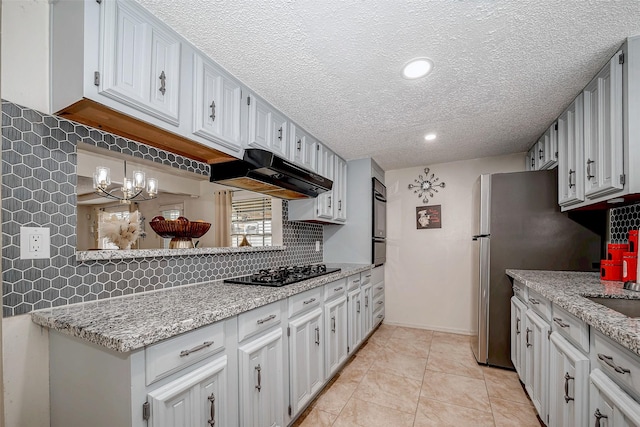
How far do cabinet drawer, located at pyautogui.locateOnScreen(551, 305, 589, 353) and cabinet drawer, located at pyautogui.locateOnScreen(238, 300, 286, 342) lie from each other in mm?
1460

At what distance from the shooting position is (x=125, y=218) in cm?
161

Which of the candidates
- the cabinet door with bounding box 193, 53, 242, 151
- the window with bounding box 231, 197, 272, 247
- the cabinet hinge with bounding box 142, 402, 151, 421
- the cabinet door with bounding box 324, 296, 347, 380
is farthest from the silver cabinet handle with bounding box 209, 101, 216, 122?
the cabinet door with bounding box 324, 296, 347, 380

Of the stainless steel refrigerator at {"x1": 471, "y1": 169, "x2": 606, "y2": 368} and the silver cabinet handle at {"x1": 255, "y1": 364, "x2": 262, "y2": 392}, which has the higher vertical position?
the stainless steel refrigerator at {"x1": 471, "y1": 169, "x2": 606, "y2": 368}

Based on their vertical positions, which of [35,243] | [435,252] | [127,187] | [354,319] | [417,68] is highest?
[417,68]

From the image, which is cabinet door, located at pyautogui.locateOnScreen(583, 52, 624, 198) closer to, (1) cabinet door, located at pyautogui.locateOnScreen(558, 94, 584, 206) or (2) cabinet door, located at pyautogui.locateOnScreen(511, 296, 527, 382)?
(1) cabinet door, located at pyautogui.locateOnScreen(558, 94, 584, 206)

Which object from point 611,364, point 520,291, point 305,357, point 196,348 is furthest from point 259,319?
point 520,291

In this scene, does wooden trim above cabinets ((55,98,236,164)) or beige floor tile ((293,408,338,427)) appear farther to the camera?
beige floor tile ((293,408,338,427))

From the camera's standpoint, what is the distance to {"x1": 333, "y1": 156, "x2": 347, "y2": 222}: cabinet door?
10.9 feet

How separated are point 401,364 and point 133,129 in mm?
2858

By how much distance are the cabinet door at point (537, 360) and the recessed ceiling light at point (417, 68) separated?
1691mm

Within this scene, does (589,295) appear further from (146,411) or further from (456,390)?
(146,411)

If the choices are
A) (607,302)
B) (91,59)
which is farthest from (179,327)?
(607,302)

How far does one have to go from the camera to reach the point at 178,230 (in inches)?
72.9

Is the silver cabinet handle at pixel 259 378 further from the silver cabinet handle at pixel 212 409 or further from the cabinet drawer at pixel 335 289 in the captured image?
the cabinet drawer at pixel 335 289
